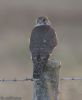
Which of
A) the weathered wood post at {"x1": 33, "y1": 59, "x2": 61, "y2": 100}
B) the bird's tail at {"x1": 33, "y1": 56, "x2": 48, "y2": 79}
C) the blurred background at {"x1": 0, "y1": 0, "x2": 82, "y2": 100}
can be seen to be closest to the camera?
the weathered wood post at {"x1": 33, "y1": 59, "x2": 61, "y2": 100}

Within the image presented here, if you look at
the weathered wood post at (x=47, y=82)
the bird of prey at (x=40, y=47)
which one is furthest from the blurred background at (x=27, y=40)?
the weathered wood post at (x=47, y=82)

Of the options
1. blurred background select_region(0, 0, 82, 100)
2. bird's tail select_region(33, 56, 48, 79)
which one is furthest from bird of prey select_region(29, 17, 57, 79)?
blurred background select_region(0, 0, 82, 100)

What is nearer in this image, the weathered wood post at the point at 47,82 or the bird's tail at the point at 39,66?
the weathered wood post at the point at 47,82

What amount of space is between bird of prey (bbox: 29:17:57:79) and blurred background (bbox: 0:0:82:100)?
1318 mm

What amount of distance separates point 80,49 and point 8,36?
210 centimetres

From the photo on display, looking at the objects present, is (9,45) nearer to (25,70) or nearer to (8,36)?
(8,36)

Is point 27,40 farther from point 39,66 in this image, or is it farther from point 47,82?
point 47,82

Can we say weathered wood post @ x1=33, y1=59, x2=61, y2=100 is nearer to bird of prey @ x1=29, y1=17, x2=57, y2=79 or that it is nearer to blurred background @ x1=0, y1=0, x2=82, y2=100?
bird of prey @ x1=29, y1=17, x2=57, y2=79

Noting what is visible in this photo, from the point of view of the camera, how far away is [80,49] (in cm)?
1250

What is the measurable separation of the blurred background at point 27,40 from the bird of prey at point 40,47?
1.32 metres

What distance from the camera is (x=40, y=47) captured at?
5.69 metres

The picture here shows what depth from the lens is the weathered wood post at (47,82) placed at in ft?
17.4

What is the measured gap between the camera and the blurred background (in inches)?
358

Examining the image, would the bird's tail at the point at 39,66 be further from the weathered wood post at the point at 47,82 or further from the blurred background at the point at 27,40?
the blurred background at the point at 27,40
